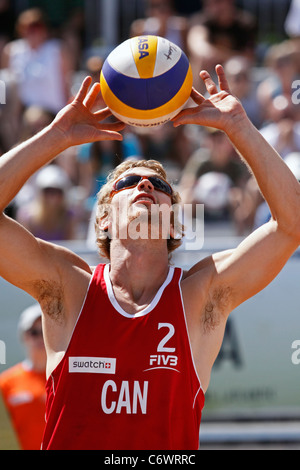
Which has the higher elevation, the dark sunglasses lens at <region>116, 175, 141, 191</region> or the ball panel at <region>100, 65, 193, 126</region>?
the ball panel at <region>100, 65, 193, 126</region>

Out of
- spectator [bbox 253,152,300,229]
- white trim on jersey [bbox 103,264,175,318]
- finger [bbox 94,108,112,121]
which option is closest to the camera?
white trim on jersey [bbox 103,264,175,318]

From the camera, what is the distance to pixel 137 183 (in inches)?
157

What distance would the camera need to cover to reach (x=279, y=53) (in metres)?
9.05

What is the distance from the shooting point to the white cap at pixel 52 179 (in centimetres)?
784

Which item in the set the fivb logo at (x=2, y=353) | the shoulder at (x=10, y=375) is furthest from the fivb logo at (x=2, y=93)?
the shoulder at (x=10, y=375)

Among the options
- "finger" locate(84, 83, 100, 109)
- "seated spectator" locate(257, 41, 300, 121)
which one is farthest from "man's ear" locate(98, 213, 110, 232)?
"seated spectator" locate(257, 41, 300, 121)

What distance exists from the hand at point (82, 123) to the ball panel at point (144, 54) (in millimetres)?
251

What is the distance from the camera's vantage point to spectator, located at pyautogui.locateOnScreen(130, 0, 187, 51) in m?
9.28

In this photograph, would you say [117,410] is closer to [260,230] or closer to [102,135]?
[260,230]

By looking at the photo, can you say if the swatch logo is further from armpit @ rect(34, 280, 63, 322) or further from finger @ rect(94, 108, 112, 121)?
finger @ rect(94, 108, 112, 121)

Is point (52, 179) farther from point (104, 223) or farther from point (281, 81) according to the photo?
point (104, 223)

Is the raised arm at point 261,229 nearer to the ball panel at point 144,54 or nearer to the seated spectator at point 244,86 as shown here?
the ball panel at point 144,54

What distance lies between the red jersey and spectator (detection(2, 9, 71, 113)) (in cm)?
592

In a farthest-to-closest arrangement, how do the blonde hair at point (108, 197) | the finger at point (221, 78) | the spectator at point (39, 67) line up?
the spectator at point (39, 67), the blonde hair at point (108, 197), the finger at point (221, 78)
